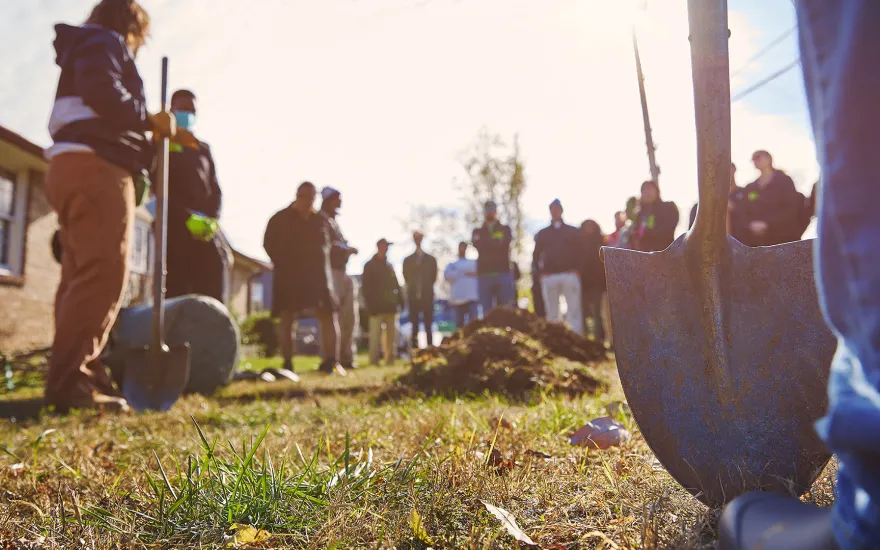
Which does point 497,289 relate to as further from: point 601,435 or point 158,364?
point 601,435

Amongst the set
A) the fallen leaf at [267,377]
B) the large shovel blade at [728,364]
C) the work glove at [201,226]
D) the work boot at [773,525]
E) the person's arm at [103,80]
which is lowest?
the fallen leaf at [267,377]

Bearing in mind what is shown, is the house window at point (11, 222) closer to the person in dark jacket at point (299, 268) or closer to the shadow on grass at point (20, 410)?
the person in dark jacket at point (299, 268)

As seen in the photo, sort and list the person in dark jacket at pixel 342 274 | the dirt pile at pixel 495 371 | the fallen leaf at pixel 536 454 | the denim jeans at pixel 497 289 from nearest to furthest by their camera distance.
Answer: the fallen leaf at pixel 536 454 → the dirt pile at pixel 495 371 → the person in dark jacket at pixel 342 274 → the denim jeans at pixel 497 289

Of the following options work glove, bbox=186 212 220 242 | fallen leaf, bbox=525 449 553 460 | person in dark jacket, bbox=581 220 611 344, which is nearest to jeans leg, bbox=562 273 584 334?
person in dark jacket, bbox=581 220 611 344

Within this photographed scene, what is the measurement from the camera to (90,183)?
360cm

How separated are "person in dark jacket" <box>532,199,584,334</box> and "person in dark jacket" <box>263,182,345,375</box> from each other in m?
3.19

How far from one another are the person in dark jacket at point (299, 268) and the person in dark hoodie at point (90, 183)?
3.02 metres

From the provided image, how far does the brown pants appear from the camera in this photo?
11.8 ft

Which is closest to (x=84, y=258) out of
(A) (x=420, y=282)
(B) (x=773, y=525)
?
(B) (x=773, y=525)

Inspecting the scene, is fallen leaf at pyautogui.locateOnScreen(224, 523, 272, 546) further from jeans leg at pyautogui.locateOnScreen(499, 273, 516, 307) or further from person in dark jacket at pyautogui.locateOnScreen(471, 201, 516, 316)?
jeans leg at pyautogui.locateOnScreen(499, 273, 516, 307)

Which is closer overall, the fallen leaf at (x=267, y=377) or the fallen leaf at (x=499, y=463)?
the fallen leaf at (x=499, y=463)

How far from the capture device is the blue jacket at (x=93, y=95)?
11.6 ft

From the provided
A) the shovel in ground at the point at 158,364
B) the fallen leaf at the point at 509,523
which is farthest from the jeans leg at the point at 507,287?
the fallen leaf at the point at 509,523

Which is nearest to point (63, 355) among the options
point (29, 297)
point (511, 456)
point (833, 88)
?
point (511, 456)
